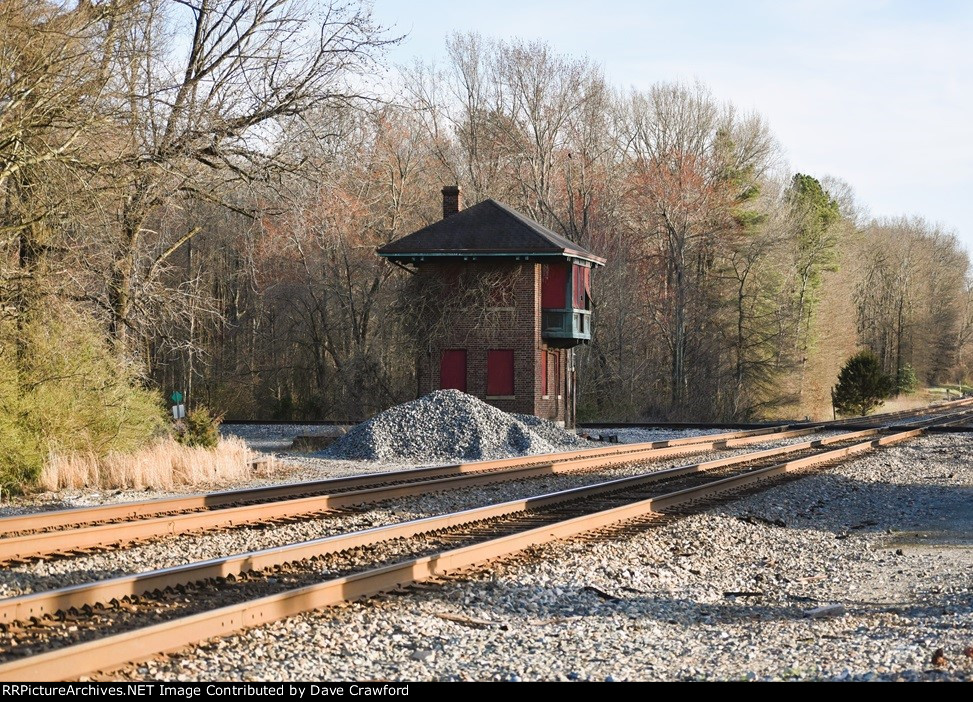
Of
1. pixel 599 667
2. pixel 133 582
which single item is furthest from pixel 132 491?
pixel 599 667

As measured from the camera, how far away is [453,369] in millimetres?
38062

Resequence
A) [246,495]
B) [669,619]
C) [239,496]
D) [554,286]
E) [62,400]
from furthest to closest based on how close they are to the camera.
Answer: [554,286] < [62,400] < [246,495] < [239,496] < [669,619]

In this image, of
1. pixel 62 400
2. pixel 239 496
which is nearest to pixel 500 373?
pixel 62 400

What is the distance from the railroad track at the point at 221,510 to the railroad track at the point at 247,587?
80.3 inches

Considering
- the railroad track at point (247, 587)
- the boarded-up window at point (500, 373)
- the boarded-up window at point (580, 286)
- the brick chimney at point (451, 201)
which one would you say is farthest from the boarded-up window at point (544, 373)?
the railroad track at point (247, 587)

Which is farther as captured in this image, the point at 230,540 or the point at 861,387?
the point at 861,387

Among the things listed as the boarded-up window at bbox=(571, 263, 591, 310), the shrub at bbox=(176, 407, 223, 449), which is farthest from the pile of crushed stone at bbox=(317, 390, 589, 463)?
the boarded-up window at bbox=(571, 263, 591, 310)

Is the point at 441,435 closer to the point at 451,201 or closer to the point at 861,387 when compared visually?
the point at 451,201

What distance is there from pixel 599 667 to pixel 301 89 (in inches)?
733

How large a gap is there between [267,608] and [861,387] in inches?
1892

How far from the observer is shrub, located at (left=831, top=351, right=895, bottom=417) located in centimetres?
5144

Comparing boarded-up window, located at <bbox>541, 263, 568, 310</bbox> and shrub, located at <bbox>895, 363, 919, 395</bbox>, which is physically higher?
boarded-up window, located at <bbox>541, 263, 568, 310</bbox>

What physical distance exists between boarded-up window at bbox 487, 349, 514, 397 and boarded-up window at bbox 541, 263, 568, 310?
2534mm
